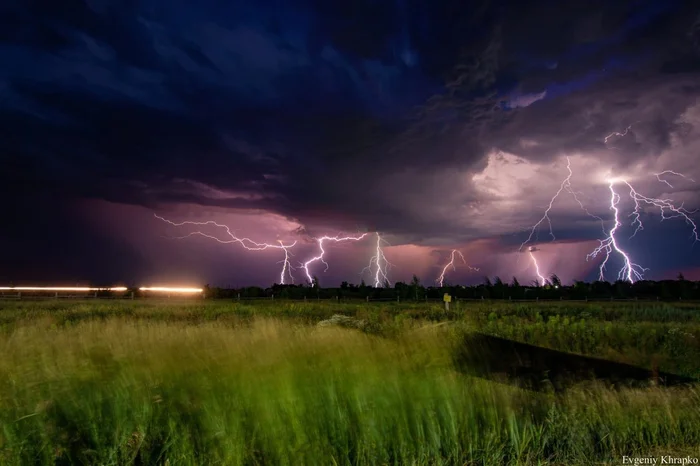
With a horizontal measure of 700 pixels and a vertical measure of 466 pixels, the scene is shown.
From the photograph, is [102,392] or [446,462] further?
[102,392]

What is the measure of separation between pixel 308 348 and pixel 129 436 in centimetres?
323

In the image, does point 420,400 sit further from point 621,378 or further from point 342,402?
point 621,378

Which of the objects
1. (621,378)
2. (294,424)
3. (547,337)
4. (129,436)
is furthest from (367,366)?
(547,337)

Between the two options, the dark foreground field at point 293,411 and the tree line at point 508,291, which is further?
the tree line at point 508,291

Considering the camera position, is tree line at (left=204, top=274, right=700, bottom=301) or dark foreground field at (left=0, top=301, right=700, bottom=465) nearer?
dark foreground field at (left=0, top=301, right=700, bottom=465)

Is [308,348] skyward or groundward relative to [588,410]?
skyward

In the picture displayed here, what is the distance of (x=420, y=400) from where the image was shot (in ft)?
18.2

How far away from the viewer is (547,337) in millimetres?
17312

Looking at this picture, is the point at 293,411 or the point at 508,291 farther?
the point at 508,291

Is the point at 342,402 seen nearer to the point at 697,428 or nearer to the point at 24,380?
the point at 24,380

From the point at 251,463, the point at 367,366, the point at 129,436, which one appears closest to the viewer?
the point at 251,463

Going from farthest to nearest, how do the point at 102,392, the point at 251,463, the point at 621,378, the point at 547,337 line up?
1. the point at 547,337
2. the point at 621,378
3. the point at 102,392
4. the point at 251,463

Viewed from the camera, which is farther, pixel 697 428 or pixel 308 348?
pixel 308 348

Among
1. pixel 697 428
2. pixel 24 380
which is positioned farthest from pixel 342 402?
pixel 697 428
